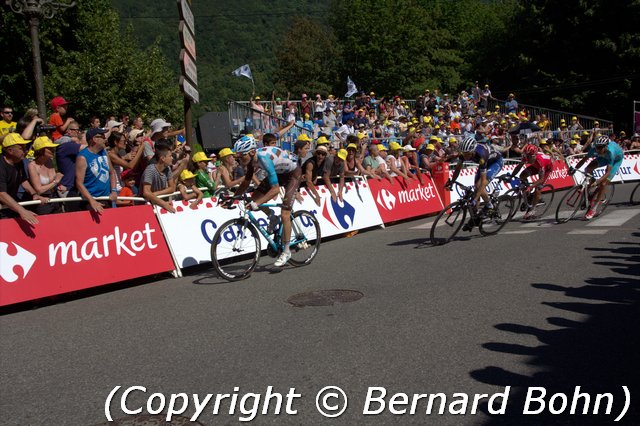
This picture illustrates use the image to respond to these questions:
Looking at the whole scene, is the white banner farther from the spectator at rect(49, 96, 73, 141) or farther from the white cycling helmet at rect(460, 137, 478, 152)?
the white cycling helmet at rect(460, 137, 478, 152)

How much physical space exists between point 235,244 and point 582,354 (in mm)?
5372

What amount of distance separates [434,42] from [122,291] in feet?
205

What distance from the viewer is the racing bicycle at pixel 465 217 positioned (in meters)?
11.8

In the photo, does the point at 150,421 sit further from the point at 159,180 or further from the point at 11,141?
the point at 159,180

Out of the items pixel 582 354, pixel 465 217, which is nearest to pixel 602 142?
pixel 465 217

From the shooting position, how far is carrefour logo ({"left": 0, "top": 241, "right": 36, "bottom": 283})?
8.25 m

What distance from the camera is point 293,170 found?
33.0 ft

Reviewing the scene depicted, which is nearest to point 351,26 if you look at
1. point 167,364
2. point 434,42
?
point 434,42

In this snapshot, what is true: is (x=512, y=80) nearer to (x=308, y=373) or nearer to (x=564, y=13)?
(x=564, y=13)

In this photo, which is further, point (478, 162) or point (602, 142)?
point (602, 142)

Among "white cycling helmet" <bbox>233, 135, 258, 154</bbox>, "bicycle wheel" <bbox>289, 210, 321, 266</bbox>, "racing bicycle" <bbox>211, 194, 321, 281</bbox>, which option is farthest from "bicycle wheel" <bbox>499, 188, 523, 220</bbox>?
"white cycling helmet" <bbox>233, 135, 258, 154</bbox>

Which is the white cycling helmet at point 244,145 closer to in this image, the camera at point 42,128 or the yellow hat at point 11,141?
the yellow hat at point 11,141

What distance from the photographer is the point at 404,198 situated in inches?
660

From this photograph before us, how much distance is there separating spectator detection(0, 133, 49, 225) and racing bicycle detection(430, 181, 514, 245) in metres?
6.42
